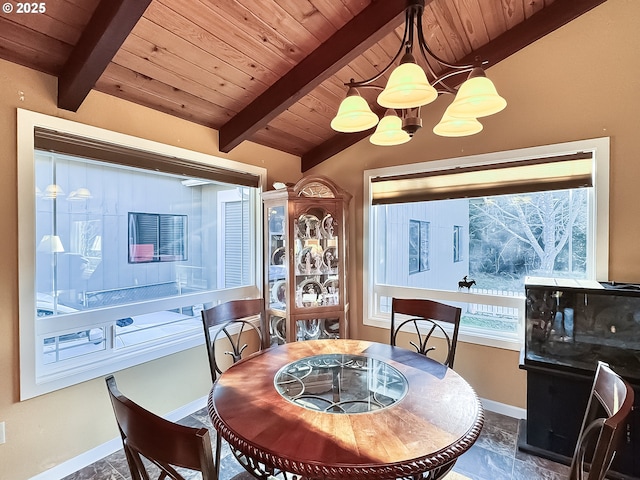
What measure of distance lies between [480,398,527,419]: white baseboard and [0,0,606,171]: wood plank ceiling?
2.73m

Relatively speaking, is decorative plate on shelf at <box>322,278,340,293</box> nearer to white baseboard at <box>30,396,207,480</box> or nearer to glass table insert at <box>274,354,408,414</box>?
glass table insert at <box>274,354,408,414</box>

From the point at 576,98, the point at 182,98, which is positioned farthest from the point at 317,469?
the point at 576,98

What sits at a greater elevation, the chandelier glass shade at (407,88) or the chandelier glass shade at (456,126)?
the chandelier glass shade at (407,88)

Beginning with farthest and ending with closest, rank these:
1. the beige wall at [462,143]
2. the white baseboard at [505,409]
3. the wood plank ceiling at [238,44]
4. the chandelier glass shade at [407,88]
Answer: the white baseboard at [505,409]
the beige wall at [462,143]
the wood plank ceiling at [238,44]
the chandelier glass shade at [407,88]

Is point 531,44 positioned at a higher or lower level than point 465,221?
higher

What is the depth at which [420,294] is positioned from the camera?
3158 mm

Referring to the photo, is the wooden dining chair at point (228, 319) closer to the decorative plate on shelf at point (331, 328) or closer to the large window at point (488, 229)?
the decorative plate on shelf at point (331, 328)

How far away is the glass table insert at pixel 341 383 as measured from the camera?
1.40 metres

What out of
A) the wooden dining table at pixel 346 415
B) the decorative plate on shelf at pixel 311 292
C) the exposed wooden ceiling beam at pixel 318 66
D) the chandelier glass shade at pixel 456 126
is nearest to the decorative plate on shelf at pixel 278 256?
the decorative plate on shelf at pixel 311 292

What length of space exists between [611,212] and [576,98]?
2.76 ft

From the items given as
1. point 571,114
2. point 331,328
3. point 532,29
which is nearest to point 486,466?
point 331,328

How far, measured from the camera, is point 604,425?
0.85 meters

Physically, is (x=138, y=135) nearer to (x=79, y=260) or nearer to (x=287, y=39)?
(x=79, y=260)

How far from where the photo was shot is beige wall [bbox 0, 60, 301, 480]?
1800mm
